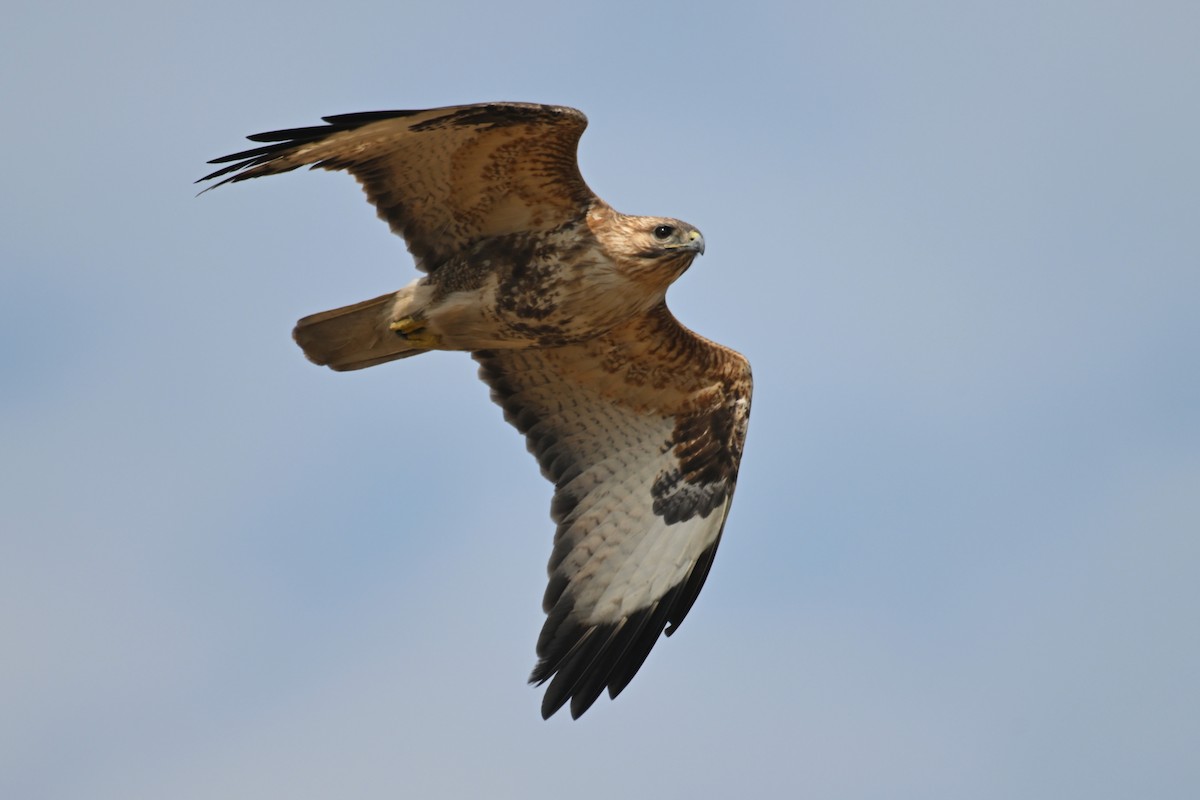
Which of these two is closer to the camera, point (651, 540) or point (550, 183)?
point (550, 183)

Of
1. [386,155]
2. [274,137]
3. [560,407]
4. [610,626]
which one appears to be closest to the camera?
[274,137]

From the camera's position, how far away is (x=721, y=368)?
1202 cm

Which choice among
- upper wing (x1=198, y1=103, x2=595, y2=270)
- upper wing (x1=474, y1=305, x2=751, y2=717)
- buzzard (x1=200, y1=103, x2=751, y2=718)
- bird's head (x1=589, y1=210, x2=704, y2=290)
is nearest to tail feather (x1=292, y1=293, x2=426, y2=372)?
buzzard (x1=200, y1=103, x2=751, y2=718)

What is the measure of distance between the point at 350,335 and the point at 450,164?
4.29 ft

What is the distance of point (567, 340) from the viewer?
1117 centimetres

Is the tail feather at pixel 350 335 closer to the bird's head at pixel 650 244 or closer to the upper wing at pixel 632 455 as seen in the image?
the upper wing at pixel 632 455

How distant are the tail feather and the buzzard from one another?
1 centimetres

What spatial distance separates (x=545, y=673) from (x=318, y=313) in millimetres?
2726

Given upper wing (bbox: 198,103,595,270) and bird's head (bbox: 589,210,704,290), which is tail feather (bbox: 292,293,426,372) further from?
bird's head (bbox: 589,210,704,290)

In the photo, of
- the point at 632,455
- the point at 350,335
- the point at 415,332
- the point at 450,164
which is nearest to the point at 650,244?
the point at 450,164

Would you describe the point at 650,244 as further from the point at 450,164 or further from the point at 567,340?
the point at 450,164

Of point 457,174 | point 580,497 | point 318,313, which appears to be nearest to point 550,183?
point 457,174

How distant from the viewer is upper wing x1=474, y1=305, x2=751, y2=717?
1179 centimetres

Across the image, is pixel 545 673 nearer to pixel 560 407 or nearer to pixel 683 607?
pixel 683 607
